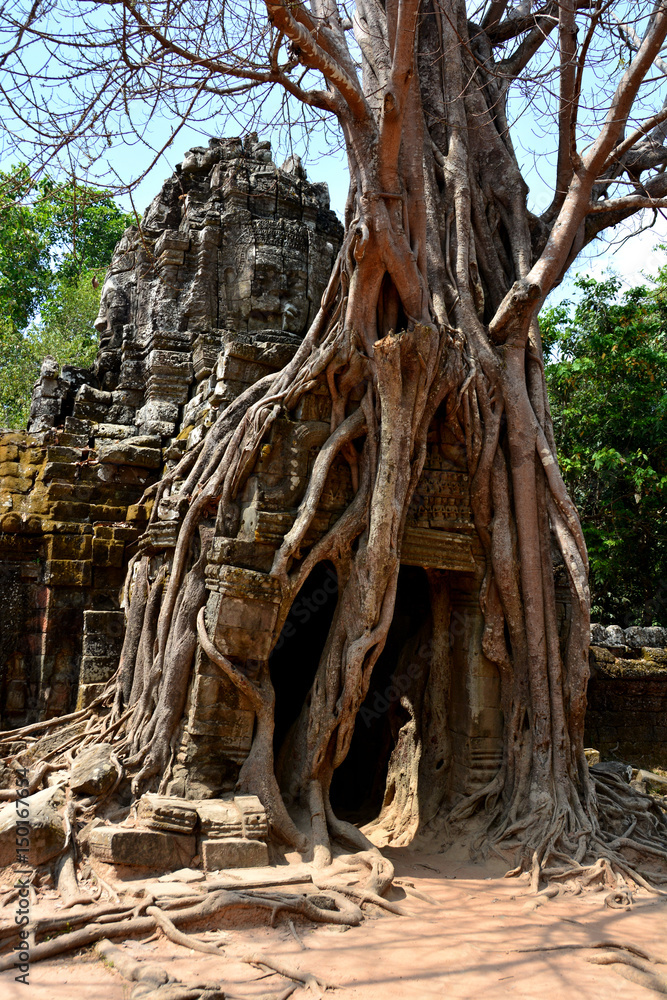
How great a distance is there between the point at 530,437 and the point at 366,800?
312 centimetres

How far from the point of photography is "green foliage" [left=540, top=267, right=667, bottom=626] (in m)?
9.74

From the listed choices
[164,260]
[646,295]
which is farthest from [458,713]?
[646,295]

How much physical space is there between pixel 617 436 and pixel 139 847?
26.0 ft

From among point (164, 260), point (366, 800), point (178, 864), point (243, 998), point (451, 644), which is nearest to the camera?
point (243, 998)

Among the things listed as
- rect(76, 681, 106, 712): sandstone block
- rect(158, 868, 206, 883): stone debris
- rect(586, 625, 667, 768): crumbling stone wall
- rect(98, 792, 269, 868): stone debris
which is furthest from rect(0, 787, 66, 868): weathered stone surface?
rect(586, 625, 667, 768): crumbling stone wall

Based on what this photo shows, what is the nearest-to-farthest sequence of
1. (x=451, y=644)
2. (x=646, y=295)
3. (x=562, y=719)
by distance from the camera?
1. (x=562, y=719)
2. (x=451, y=644)
3. (x=646, y=295)

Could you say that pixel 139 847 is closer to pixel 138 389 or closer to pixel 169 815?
pixel 169 815

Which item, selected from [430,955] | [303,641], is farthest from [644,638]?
[430,955]

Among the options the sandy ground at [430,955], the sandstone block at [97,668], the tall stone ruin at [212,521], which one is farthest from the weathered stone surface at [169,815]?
the sandstone block at [97,668]

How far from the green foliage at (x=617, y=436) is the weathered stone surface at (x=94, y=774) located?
6.82 metres

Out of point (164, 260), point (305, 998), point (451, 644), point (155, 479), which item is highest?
point (164, 260)

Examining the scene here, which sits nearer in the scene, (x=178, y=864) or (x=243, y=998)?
(x=243, y=998)

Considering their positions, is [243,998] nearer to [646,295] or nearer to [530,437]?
[530,437]

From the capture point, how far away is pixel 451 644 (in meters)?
5.82
